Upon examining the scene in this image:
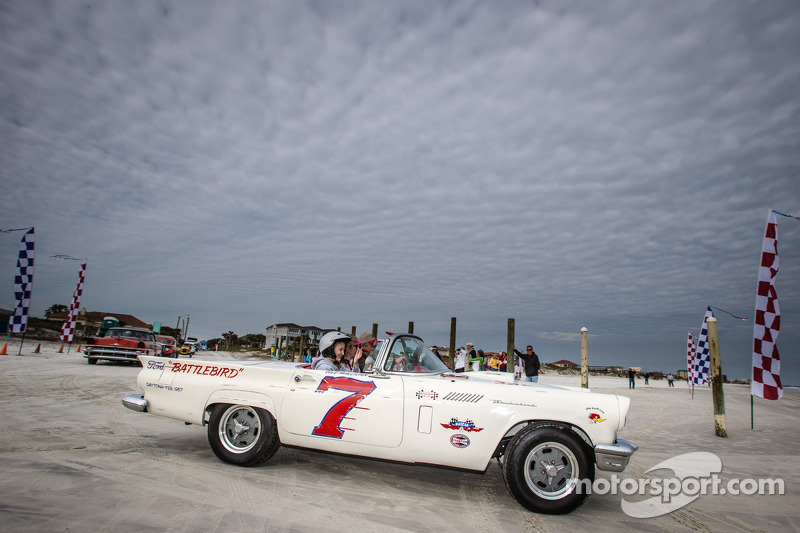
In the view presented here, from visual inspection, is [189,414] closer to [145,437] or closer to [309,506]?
[145,437]

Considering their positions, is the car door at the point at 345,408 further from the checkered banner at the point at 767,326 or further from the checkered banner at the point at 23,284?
the checkered banner at the point at 23,284

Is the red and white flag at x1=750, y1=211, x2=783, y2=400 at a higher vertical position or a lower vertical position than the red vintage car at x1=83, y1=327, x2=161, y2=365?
higher

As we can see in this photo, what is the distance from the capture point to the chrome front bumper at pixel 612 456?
3439mm

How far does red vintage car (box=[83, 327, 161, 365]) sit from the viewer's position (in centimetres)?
1633

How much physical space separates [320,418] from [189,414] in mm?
1608

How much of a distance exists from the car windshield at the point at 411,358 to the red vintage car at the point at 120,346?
15.1 meters

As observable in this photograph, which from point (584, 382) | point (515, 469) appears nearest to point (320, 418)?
point (515, 469)

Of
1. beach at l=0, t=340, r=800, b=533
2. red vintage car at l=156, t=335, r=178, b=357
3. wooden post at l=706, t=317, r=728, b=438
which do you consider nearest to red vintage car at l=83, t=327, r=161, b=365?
red vintage car at l=156, t=335, r=178, b=357

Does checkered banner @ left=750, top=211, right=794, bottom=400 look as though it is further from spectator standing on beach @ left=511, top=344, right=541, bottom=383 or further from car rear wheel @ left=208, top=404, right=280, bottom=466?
car rear wheel @ left=208, top=404, right=280, bottom=466

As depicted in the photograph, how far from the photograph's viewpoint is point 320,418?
4.13 meters

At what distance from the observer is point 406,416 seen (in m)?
3.90


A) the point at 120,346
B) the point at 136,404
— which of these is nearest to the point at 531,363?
the point at 136,404

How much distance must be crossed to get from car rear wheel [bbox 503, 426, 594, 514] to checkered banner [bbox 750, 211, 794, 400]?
6.96m

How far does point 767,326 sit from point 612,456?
7166mm
